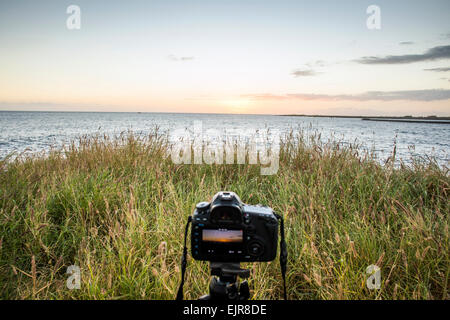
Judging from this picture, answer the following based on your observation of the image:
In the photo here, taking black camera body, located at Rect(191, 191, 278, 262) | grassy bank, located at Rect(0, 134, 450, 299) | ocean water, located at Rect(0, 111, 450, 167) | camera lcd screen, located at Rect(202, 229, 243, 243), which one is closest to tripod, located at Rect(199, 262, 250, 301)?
black camera body, located at Rect(191, 191, 278, 262)

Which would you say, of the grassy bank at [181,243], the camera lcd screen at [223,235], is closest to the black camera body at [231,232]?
the camera lcd screen at [223,235]

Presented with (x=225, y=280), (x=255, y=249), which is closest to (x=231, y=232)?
(x=255, y=249)

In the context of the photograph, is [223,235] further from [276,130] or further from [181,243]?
[276,130]

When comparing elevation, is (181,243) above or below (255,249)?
below

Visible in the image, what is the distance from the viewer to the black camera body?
3.61 feet

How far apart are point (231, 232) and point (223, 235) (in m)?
0.04

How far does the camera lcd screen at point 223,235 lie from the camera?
1.11 metres

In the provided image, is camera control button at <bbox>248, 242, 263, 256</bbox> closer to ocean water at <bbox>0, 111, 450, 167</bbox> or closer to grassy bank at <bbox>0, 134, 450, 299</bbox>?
grassy bank at <bbox>0, 134, 450, 299</bbox>

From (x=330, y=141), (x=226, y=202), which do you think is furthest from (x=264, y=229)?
(x=330, y=141)

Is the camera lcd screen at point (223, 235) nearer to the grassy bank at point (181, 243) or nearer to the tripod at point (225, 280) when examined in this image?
the tripod at point (225, 280)

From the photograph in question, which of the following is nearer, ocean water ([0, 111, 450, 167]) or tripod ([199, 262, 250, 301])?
tripod ([199, 262, 250, 301])

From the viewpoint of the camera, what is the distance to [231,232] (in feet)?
3.66

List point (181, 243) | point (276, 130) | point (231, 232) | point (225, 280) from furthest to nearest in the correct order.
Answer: point (276, 130) → point (181, 243) → point (225, 280) → point (231, 232)
